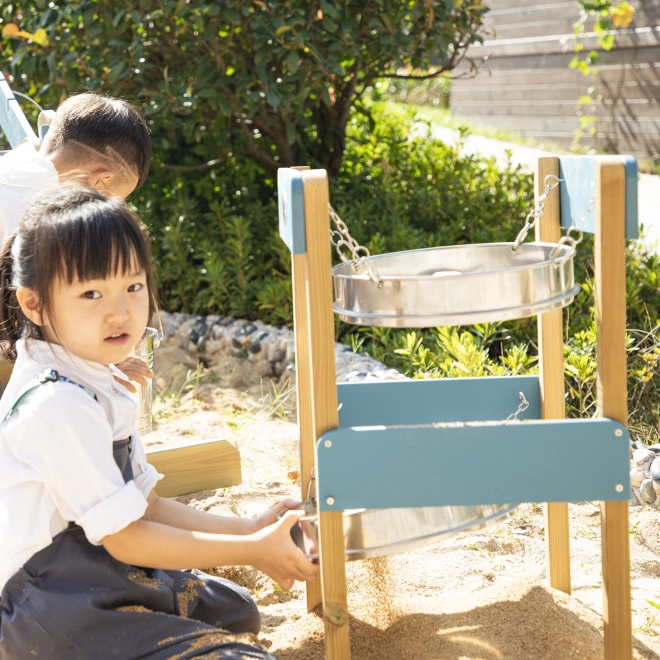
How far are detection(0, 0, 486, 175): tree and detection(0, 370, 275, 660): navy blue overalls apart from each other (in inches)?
108

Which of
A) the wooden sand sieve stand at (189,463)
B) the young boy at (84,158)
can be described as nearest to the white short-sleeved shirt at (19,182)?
the young boy at (84,158)

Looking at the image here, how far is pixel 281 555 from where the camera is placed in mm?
1626

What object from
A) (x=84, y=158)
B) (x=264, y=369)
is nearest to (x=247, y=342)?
(x=264, y=369)

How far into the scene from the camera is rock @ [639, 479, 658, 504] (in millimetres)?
2618

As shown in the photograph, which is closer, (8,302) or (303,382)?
(8,302)

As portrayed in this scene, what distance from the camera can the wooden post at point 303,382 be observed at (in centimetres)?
193

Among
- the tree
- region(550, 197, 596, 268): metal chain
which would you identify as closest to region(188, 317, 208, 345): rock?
the tree

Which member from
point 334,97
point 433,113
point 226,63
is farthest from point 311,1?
point 433,113

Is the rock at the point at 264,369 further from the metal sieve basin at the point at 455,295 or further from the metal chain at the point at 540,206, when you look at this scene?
the metal sieve basin at the point at 455,295

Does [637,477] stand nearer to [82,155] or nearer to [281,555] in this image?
[281,555]

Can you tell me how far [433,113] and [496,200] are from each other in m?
6.21

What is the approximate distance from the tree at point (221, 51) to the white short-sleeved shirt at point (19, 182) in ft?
5.82

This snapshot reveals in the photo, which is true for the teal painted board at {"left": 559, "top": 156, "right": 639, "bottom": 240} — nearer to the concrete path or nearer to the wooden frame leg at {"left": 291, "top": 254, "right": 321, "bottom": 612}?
the wooden frame leg at {"left": 291, "top": 254, "right": 321, "bottom": 612}

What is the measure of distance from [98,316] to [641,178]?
5872 mm
